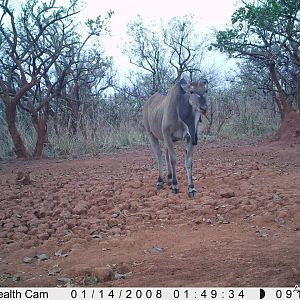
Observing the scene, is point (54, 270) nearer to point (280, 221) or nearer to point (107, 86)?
point (280, 221)

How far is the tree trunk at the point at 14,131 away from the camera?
40.7 feet

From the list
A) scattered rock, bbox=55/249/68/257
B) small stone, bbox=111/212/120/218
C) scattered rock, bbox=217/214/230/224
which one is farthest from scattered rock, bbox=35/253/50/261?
scattered rock, bbox=217/214/230/224

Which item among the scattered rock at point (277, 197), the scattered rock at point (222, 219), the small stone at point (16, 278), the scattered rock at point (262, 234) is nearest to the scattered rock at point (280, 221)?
the scattered rock at point (262, 234)

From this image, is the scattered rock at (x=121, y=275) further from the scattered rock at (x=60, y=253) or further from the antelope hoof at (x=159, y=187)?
the antelope hoof at (x=159, y=187)

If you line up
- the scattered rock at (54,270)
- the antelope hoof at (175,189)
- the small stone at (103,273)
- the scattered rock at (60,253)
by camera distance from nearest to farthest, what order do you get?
the small stone at (103,273)
the scattered rock at (54,270)
the scattered rock at (60,253)
the antelope hoof at (175,189)

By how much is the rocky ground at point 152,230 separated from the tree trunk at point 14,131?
4608 millimetres

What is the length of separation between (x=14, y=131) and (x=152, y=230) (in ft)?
29.3

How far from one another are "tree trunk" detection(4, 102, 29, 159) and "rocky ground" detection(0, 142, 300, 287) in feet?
15.1

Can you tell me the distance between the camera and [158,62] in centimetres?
2038

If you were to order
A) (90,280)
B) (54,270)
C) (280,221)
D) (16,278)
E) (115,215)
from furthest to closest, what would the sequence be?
(115,215) < (280,221) < (54,270) < (16,278) < (90,280)

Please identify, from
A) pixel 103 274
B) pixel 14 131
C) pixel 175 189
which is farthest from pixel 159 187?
pixel 14 131

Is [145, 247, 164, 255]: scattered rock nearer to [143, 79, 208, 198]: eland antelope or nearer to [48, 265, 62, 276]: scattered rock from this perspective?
[48, 265, 62, 276]: scattered rock

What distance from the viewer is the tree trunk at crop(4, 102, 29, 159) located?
1239 cm

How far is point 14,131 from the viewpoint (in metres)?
12.5
